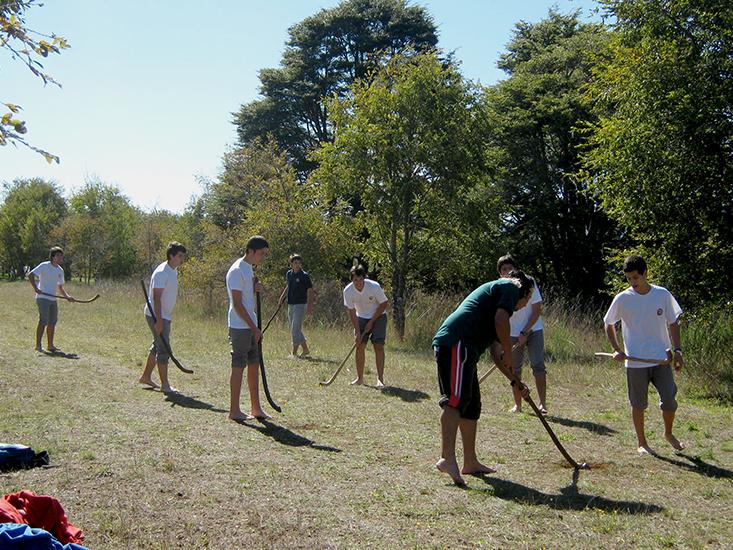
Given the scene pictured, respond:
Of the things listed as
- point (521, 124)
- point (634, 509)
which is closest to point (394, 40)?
point (521, 124)

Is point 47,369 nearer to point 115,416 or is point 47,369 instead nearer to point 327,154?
point 115,416

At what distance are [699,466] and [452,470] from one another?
8.27 ft

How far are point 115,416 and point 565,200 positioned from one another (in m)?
22.6

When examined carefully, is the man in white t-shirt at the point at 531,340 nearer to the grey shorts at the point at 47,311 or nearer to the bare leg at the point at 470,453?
the bare leg at the point at 470,453

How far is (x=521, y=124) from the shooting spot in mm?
27125

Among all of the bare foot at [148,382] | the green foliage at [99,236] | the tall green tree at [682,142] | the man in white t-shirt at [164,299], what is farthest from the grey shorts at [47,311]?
Result: the green foliage at [99,236]

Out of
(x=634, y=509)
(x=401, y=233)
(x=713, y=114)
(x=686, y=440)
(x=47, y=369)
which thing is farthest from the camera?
(x=401, y=233)

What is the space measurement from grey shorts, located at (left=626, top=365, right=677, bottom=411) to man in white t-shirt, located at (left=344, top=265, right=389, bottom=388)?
4.36 m

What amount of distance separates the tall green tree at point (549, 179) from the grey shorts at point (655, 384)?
19.7 meters

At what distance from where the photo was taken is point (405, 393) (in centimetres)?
1058

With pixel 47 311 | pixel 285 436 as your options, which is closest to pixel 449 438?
pixel 285 436

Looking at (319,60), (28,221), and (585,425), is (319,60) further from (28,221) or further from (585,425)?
(28,221)

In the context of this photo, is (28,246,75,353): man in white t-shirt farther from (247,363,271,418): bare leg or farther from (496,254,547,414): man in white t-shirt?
(496,254,547,414): man in white t-shirt

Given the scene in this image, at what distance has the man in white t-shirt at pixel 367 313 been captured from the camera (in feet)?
35.9
